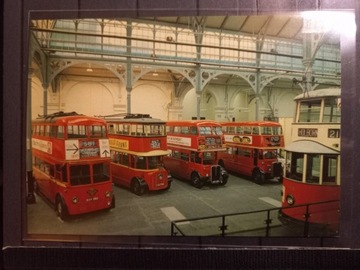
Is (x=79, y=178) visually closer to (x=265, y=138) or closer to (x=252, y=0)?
(x=265, y=138)

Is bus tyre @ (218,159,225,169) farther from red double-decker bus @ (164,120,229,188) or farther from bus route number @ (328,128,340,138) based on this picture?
bus route number @ (328,128,340,138)

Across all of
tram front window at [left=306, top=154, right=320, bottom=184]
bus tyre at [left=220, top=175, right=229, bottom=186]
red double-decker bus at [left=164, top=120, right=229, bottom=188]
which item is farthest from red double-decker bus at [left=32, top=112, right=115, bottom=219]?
tram front window at [left=306, top=154, right=320, bottom=184]

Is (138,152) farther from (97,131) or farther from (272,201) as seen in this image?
(272,201)

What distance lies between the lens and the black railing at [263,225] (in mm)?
2259

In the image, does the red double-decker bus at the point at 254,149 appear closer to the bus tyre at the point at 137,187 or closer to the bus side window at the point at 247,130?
the bus side window at the point at 247,130

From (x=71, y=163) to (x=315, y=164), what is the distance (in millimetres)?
2771

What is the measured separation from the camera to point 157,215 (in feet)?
7.70

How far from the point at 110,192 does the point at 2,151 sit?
117cm

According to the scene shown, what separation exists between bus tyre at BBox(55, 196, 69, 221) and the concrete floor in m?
0.05

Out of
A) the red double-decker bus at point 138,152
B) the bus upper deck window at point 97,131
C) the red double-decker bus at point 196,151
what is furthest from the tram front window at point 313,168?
the bus upper deck window at point 97,131

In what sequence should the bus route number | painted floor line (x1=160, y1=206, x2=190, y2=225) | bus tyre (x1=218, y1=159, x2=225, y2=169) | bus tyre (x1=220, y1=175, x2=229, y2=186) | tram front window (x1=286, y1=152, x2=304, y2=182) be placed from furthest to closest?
bus tyre (x1=218, y1=159, x2=225, y2=169)
bus tyre (x1=220, y1=175, x2=229, y2=186)
tram front window (x1=286, y1=152, x2=304, y2=182)
painted floor line (x1=160, y1=206, x2=190, y2=225)
the bus route number

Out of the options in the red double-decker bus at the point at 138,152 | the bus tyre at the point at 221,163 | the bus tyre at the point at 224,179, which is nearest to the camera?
the red double-decker bus at the point at 138,152

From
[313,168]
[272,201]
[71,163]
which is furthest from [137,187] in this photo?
[313,168]

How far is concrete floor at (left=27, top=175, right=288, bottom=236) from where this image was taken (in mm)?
2287
